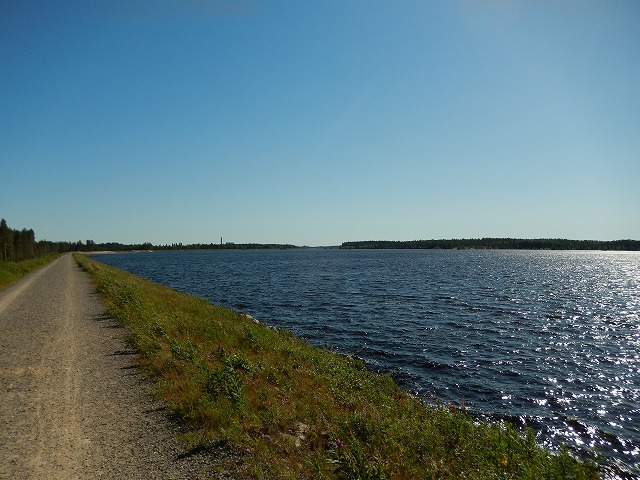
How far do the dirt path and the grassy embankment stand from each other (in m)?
0.62

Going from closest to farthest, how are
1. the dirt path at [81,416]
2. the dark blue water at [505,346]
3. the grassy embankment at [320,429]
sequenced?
the dirt path at [81,416] < the grassy embankment at [320,429] < the dark blue water at [505,346]

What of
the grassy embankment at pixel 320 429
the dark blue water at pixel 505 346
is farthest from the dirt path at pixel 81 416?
the dark blue water at pixel 505 346

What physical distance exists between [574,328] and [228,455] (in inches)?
1248

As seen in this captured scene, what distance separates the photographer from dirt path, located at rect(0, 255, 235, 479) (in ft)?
21.9

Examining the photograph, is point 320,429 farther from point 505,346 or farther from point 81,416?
point 505,346

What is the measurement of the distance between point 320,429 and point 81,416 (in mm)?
5637

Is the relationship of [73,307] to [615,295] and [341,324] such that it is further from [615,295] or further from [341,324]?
[615,295]

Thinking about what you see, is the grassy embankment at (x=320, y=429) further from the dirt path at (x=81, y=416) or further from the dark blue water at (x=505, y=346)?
the dark blue water at (x=505, y=346)

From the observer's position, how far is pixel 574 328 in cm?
2953

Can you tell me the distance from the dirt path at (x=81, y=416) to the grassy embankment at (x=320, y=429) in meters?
0.62

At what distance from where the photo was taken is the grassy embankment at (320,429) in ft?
22.9

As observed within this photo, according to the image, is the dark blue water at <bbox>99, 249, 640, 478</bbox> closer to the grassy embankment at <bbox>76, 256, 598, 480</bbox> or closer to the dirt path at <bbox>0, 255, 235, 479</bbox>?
the grassy embankment at <bbox>76, 256, 598, 480</bbox>

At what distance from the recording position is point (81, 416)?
8672 mm

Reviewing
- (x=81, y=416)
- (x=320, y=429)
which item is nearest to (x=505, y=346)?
(x=320, y=429)
